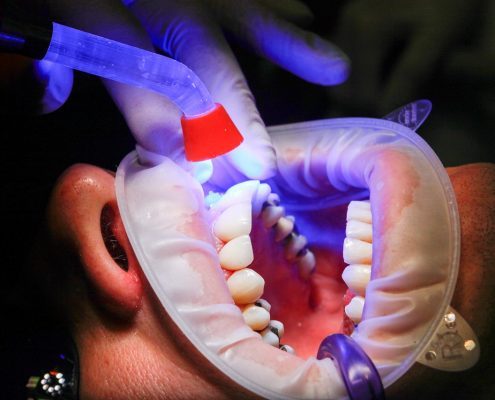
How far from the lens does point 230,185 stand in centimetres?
104

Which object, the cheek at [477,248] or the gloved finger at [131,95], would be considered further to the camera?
the gloved finger at [131,95]

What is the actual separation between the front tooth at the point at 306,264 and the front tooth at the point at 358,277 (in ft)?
0.82

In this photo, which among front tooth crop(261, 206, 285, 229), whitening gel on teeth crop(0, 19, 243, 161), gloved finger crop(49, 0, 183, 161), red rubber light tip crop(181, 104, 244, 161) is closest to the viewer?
whitening gel on teeth crop(0, 19, 243, 161)

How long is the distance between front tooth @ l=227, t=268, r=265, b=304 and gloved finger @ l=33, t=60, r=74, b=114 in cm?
42

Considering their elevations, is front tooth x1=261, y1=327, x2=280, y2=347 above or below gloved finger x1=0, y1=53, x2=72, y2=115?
below

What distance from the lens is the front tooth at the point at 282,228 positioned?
1.07 metres

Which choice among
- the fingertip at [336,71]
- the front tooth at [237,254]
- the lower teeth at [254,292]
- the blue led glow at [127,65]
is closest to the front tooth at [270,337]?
the lower teeth at [254,292]

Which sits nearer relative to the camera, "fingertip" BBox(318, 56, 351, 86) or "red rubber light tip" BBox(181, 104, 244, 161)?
"red rubber light tip" BBox(181, 104, 244, 161)

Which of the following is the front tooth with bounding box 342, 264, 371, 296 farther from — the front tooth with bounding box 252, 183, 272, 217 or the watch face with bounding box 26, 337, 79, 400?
the watch face with bounding box 26, 337, 79, 400

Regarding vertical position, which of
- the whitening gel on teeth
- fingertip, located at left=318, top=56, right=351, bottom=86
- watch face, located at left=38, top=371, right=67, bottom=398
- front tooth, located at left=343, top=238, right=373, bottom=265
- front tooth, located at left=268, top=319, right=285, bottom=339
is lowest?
watch face, located at left=38, top=371, right=67, bottom=398

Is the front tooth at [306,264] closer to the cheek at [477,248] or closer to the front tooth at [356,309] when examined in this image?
the front tooth at [356,309]

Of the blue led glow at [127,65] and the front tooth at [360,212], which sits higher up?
the blue led glow at [127,65]

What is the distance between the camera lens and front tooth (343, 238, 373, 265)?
91 cm

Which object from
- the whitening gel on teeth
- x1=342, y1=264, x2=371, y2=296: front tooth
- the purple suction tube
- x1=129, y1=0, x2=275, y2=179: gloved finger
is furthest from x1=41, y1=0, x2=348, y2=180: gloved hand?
the purple suction tube
